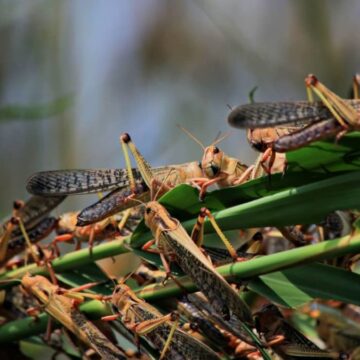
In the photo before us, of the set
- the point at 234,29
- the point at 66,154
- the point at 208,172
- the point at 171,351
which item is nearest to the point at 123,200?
the point at 208,172

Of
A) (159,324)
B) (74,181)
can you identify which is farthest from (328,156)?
(74,181)

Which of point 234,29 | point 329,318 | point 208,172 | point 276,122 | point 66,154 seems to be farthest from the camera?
point 234,29

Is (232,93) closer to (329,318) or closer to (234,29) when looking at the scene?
(234,29)

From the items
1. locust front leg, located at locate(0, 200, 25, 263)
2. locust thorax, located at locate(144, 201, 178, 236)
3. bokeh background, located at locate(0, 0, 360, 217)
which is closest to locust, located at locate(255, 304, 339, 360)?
locust thorax, located at locate(144, 201, 178, 236)

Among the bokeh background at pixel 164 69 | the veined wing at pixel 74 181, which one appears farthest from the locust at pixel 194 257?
the bokeh background at pixel 164 69

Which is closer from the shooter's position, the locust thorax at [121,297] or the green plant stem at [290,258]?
the green plant stem at [290,258]

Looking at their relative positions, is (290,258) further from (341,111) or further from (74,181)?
(74,181)

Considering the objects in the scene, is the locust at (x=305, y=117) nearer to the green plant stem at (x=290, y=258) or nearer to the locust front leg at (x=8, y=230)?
the green plant stem at (x=290, y=258)
